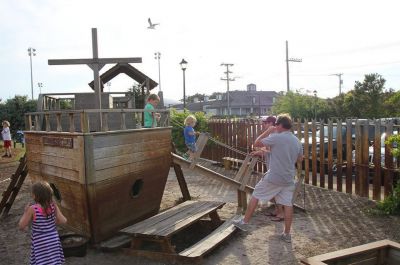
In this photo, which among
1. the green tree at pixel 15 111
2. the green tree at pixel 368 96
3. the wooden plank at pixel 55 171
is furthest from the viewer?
the green tree at pixel 368 96

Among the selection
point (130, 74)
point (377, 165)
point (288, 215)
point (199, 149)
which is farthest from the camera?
point (130, 74)

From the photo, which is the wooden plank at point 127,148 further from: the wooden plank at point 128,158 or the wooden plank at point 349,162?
the wooden plank at point 349,162

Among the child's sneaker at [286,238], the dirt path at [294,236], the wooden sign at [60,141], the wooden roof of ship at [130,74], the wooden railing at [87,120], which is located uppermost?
the wooden roof of ship at [130,74]

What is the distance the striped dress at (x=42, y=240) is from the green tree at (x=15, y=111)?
29.7 m

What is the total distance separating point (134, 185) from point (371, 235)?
4072mm

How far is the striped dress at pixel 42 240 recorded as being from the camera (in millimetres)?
4398

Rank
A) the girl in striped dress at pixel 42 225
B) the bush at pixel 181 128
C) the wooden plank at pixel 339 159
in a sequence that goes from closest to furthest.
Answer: the girl in striped dress at pixel 42 225 < the wooden plank at pixel 339 159 < the bush at pixel 181 128

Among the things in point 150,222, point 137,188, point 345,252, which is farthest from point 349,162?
point 345,252

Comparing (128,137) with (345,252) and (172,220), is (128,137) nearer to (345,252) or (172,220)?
(172,220)

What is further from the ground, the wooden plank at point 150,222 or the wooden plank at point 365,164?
the wooden plank at point 365,164

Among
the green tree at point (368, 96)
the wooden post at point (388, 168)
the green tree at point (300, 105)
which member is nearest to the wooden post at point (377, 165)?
the wooden post at point (388, 168)

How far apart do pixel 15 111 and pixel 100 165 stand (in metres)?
29.1

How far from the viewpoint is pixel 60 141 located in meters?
6.65

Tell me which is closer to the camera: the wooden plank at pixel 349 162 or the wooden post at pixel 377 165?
the wooden post at pixel 377 165
